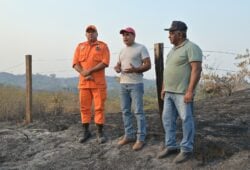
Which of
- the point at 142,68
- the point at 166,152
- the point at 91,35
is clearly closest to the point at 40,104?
the point at 91,35

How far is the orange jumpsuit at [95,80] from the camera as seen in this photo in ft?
27.3

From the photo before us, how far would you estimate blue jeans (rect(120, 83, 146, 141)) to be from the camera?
25.3ft

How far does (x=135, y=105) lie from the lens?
7707 millimetres

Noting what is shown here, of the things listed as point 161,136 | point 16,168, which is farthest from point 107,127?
point 16,168

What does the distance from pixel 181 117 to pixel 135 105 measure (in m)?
1.02

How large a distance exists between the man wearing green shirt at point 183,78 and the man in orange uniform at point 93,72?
160cm

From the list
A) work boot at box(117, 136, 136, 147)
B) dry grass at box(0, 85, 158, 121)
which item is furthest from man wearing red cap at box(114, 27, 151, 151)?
dry grass at box(0, 85, 158, 121)

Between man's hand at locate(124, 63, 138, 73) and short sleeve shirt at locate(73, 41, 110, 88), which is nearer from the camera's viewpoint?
man's hand at locate(124, 63, 138, 73)

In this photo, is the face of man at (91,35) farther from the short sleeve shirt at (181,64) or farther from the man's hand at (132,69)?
the short sleeve shirt at (181,64)

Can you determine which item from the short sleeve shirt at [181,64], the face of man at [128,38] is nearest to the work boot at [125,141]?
the short sleeve shirt at [181,64]

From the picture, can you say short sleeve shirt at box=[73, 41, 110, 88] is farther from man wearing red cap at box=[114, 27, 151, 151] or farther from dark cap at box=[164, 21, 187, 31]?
dark cap at box=[164, 21, 187, 31]

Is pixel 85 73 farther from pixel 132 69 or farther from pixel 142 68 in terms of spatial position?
pixel 142 68

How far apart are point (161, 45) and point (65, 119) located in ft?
11.9

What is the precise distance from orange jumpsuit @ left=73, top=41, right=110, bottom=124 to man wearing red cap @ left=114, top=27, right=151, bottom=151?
1.79 feet
